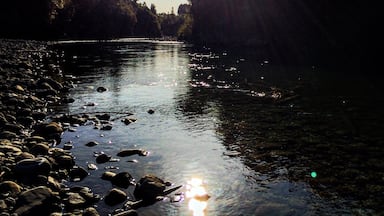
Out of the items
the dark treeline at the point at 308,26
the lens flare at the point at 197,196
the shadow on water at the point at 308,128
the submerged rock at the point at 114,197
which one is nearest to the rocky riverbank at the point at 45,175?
the submerged rock at the point at 114,197

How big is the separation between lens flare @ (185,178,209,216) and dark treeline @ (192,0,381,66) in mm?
66951

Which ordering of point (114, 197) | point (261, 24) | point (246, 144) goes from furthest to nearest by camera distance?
point (261, 24), point (246, 144), point (114, 197)

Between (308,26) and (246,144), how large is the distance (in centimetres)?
7633

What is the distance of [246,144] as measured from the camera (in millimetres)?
22188

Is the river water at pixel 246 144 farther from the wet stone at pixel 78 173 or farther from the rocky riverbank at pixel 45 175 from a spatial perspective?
the rocky riverbank at pixel 45 175

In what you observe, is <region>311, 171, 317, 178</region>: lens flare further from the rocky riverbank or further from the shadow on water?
the rocky riverbank

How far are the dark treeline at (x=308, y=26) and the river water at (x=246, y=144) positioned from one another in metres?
39.6

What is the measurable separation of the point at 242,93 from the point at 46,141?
73.1 ft

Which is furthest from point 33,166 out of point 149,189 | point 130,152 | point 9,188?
point 130,152

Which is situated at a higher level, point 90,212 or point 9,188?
point 9,188

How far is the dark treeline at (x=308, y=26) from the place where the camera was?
77.8 meters

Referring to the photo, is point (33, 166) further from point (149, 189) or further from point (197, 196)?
point (197, 196)

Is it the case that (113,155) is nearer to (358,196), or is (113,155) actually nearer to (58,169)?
(58,169)

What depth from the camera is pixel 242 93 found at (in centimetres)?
3900
